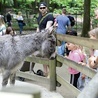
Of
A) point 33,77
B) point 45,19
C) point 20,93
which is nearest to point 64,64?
point 33,77

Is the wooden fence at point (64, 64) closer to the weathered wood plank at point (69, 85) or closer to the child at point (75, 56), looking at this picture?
the weathered wood plank at point (69, 85)

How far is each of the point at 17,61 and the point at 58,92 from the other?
3.95ft

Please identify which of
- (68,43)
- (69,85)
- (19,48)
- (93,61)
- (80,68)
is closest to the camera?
(93,61)

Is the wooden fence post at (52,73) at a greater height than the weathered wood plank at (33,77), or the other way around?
the wooden fence post at (52,73)

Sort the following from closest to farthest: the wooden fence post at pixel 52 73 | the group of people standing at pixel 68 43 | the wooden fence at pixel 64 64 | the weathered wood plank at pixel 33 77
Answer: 1. the wooden fence at pixel 64 64
2. the group of people standing at pixel 68 43
3. the wooden fence post at pixel 52 73
4. the weathered wood plank at pixel 33 77

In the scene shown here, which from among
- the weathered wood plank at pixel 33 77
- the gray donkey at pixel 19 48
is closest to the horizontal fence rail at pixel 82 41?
the gray donkey at pixel 19 48

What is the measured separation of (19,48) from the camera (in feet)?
18.8

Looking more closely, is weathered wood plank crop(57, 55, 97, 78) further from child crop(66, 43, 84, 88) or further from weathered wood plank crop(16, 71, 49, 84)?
weathered wood plank crop(16, 71, 49, 84)

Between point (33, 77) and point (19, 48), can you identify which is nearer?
point (19, 48)

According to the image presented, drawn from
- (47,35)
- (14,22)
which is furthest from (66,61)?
(14,22)

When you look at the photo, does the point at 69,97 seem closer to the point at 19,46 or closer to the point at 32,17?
the point at 19,46

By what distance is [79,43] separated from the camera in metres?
5.03

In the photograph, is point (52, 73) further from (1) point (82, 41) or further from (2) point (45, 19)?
(1) point (82, 41)

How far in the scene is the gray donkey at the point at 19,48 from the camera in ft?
18.5
